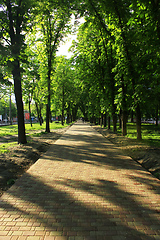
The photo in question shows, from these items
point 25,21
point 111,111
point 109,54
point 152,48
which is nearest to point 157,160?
point 152,48

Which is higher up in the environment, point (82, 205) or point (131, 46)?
point (131, 46)

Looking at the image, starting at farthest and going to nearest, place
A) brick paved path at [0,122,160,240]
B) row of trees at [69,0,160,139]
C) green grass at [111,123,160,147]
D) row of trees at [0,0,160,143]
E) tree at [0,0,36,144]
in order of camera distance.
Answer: green grass at [111,123,160,147], tree at [0,0,36,144], row of trees at [0,0,160,143], row of trees at [69,0,160,139], brick paved path at [0,122,160,240]

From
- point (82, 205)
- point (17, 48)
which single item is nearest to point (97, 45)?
point (17, 48)

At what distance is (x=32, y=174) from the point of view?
561 centimetres

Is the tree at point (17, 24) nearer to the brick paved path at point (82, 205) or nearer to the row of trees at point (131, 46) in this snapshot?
the row of trees at point (131, 46)

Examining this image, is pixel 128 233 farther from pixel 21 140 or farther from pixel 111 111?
pixel 111 111

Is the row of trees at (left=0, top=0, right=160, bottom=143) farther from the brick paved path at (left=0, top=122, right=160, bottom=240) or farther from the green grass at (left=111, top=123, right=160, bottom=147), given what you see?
the brick paved path at (left=0, top=122, right=160, bottom=240)

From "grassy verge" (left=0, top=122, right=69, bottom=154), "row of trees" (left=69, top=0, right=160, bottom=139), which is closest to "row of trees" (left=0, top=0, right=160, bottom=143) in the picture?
"row of trees" (left=69, top=0, right=160, bottom=139)

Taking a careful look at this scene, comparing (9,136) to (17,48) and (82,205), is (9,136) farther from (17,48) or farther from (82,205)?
(82,205)

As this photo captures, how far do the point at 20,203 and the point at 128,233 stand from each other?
7.08ft

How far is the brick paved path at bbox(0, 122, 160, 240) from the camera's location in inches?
114

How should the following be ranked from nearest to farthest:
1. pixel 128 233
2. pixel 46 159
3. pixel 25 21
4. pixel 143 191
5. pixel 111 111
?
1. pixel 128 233
2. pixel 143 191
3. pixel 46 159
4. pixel 25 21
5. pixel 111 111

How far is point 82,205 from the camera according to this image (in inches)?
146

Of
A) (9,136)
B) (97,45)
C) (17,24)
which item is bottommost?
(9,136)
